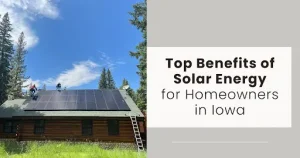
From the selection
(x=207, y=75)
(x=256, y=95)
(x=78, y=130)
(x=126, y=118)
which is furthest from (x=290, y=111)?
(x=78, y=130)

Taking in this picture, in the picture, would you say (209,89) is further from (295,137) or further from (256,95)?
(295,137)

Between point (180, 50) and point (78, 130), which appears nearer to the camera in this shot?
point (180, 50)

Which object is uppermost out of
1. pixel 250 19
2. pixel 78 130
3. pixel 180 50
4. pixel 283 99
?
pixel 250 19

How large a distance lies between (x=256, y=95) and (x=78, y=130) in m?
18.3

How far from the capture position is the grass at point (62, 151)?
1227 centimetres

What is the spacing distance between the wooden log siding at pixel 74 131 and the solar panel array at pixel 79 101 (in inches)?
41.9

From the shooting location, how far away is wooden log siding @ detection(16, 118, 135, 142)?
21.1 meters

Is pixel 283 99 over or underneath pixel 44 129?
over

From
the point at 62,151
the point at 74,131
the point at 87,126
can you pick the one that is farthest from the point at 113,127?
the point at 62,151

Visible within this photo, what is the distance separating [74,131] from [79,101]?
2841 millimetres

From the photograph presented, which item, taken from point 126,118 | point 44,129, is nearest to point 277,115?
point 126,118

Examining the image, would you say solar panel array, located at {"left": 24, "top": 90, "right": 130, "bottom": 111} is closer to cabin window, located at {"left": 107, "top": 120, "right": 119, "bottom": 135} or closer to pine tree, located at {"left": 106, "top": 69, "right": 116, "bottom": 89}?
cabin window, located at {"left": 107, "top": 120, "right": 119, "bottom": 135}

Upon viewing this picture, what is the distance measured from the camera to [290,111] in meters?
4.29

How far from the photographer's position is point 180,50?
4434 millimetres
